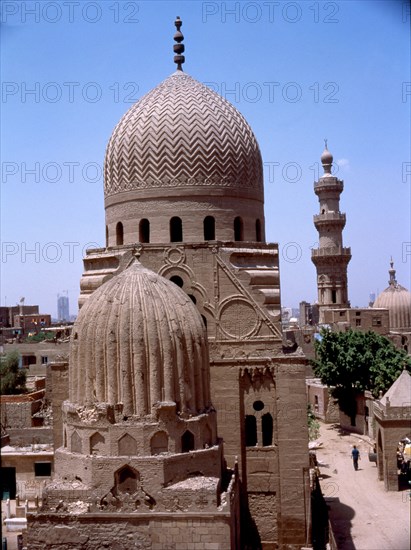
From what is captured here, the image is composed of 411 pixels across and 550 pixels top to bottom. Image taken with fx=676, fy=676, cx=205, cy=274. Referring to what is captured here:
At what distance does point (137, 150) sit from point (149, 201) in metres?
1.70

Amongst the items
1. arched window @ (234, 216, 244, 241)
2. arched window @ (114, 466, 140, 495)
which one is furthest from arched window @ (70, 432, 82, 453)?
arched window @ (234, 216, 244, 241)

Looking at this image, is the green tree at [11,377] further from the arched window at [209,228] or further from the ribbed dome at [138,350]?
the ribbed dome at [138,350]

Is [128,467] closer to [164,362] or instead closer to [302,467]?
[164,362]

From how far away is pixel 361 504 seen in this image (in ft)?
70.5

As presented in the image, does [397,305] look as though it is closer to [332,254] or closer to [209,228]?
[332,254]

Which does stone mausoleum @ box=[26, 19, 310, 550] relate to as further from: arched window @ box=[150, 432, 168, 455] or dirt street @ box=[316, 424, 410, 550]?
dirt street @ box=[316, 424, 410, 550]

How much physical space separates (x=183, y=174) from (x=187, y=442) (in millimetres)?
8697

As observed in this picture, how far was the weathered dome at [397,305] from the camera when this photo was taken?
5406cm

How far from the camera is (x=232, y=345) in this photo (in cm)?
1884

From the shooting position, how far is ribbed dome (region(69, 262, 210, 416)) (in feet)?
47.9

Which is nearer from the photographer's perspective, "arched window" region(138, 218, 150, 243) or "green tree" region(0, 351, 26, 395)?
"arched window" region(138, 218, 150, 243)

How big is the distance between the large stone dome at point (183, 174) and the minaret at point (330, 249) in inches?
1215

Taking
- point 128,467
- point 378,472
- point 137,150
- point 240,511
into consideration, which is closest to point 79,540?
point 128,467

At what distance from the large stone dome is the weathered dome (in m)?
35.4
